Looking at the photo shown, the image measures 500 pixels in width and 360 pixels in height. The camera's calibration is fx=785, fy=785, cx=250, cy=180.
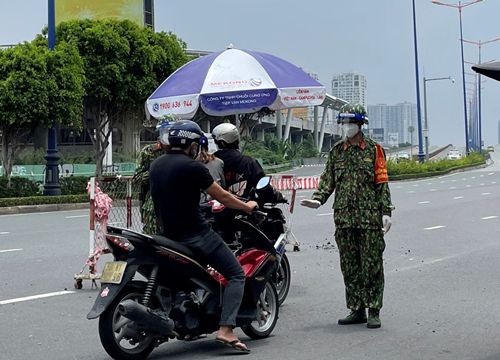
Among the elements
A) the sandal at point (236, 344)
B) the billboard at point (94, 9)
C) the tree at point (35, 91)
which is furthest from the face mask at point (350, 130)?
the billboard at point (94, 9)

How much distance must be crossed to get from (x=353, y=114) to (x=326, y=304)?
2.28 meters

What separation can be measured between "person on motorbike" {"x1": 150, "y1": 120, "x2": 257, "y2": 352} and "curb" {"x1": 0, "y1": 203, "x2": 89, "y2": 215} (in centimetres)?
1724

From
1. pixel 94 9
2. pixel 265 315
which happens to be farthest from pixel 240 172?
pixel 94 9

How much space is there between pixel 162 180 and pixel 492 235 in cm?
1020

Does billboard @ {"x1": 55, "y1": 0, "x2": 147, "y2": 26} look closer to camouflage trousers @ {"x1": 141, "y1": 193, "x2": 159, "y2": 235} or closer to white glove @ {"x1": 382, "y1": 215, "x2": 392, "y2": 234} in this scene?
camouflage trousers @ {"x1": 141, "y1": 193, "x2": 159, "y2": 235}

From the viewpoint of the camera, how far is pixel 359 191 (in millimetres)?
6961

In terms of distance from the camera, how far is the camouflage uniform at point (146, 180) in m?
7.58

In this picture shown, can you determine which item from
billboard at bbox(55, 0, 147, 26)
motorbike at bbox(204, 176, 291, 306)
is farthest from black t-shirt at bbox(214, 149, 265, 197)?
billboard at bbox(55, 0, 147, 26)

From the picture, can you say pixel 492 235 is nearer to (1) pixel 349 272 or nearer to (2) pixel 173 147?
(1) pixel 349 272

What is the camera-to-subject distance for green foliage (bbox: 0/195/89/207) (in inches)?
885

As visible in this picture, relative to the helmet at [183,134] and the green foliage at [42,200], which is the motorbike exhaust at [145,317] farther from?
the green foliage at [42,200]

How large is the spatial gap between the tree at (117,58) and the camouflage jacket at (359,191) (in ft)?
79.6

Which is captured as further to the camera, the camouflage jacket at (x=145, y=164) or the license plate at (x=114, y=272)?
the camouflage jacket at (x=145, y=164)

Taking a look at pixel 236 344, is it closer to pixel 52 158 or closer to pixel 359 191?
pixel 359 191
